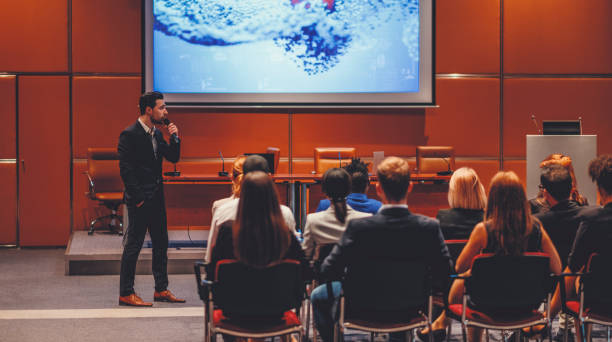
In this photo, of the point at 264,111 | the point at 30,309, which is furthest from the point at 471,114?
the point at 30,309

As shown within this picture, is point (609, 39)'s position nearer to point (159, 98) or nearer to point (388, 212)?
point (159, 98)

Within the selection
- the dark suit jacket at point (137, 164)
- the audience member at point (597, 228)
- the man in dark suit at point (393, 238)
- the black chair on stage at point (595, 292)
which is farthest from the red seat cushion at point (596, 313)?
the dark suit jacket at point (137, 164)

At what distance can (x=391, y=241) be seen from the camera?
264 cm

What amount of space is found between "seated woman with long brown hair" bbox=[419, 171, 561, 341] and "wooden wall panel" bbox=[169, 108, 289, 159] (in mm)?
4943

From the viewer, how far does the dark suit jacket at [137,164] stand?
4594mm

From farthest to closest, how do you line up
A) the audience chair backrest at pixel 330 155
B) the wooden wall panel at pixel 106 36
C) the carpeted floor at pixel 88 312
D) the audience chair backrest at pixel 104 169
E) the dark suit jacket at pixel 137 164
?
the wooden wall panel at pixel 106 36
the audience chair backrest at pixel 104 169
the audience chair backrest at pixel 330 155
the dark suit jacket at pixel 137 164
the carpeted floor at pixel 88 312

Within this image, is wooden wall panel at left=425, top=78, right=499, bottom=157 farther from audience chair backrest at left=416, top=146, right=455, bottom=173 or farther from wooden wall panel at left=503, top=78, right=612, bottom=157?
audience chair backrest at left=416, top=146, right=455, bottom=173

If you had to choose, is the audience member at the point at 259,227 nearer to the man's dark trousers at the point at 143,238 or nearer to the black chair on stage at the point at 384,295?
the black chair on stage at the point at 384,295

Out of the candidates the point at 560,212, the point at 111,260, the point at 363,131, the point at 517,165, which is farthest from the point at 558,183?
the point at 517,165

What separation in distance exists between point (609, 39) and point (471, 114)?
1.97 metres

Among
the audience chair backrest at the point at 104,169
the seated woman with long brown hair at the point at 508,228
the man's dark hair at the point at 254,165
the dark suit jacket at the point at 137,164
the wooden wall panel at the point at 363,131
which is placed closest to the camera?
the seated woman with long brown hair at the point at 508,228

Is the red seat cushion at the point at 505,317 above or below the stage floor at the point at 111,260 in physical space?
above

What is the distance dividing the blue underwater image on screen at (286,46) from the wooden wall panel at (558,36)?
1279mm

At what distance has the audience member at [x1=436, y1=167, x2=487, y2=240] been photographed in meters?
3.24
